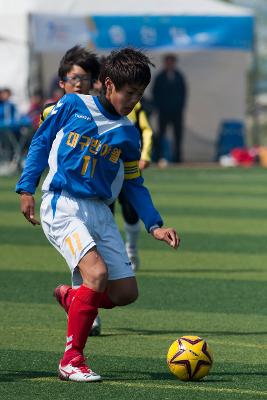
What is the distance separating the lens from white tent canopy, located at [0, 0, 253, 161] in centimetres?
2767

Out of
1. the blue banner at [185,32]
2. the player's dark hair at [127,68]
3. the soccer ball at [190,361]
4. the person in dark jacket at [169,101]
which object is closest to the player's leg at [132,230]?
the soccer ball at [190,361]

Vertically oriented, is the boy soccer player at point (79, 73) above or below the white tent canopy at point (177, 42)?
above

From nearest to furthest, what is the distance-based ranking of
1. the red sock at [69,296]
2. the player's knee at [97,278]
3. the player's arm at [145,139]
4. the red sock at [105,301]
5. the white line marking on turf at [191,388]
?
the white line marking on turf at [191,388]
the player's knee at [97,278]
the red sock at [105,301]
the red sock at [69,296]
the player's arm at [145,139]

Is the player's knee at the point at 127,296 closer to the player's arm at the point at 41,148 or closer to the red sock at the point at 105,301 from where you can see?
the red sock at the point at 105,301

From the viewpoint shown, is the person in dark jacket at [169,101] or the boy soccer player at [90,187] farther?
the person in dark jacket at [169,101]

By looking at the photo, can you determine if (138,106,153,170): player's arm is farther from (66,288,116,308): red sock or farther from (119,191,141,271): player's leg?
(66,288,116,308): red sock

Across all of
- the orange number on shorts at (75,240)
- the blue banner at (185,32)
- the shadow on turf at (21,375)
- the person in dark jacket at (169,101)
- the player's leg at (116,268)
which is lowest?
the person in dark jacket at (169,101)

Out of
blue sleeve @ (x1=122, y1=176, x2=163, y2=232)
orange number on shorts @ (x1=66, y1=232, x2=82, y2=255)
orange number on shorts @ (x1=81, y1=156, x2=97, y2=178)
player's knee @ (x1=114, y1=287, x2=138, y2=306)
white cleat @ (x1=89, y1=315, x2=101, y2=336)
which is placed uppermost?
orange number on shorts @ (x1=81, y1=156, x2=97, y2=178)

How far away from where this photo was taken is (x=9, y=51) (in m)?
27.6

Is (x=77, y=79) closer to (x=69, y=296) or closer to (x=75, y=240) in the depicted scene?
(x=69, y=296)

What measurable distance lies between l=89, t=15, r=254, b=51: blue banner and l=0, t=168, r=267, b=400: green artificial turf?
11.7 metres

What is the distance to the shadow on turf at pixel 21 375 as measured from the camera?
674 cm

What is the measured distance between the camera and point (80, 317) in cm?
660

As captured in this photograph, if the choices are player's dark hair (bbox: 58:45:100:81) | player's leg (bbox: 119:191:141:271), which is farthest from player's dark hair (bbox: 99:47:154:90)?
player's leg (bbox: 119:191:141:271)
